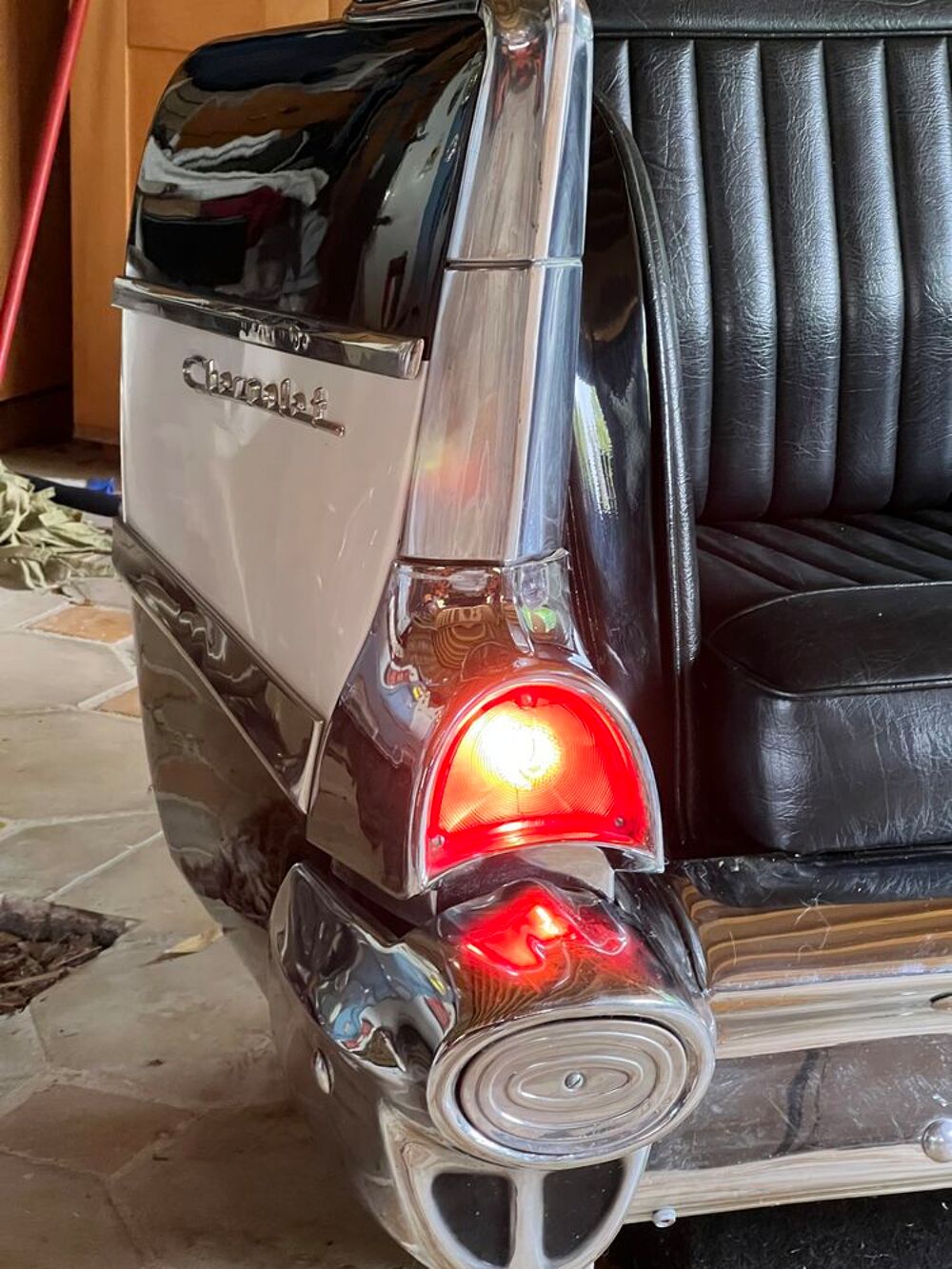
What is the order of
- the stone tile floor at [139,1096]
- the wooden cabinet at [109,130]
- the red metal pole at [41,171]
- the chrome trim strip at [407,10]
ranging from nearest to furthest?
the chrome trim strip at [407,10] → the stone tile floor at [139,1096] → the red metal pole at [41,171] → the wooden cabinet at [109,130]

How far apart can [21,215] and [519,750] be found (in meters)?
3.54

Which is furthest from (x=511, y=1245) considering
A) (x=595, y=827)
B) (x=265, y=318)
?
(x=265, y=318)

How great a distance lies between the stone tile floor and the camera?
132cm

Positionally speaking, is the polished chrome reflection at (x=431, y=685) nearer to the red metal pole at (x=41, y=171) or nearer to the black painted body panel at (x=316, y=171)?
the black painted body panel at (x=316, y=171)

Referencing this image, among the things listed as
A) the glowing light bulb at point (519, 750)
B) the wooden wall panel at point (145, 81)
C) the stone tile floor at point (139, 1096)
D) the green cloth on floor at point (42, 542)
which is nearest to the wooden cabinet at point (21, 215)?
the wooden wall panel at point (145, 81)

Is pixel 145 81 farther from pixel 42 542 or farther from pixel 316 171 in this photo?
pixel 316 171

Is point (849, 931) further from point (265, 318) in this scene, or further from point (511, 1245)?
point (265, 318)

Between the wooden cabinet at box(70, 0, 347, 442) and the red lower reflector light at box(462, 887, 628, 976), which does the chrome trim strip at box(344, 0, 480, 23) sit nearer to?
the red lower reflector light at box(462, 887, 628, 976)

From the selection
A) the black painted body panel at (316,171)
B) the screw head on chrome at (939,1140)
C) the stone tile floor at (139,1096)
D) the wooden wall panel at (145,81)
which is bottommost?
the stone tile floor at (139,1096)

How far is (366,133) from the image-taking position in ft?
3.30

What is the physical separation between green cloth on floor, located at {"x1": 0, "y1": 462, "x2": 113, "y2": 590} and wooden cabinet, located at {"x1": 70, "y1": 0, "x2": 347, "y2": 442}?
58 centimetres

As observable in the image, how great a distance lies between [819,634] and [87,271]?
11.0 feet

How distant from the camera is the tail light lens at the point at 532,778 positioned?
905 millimetres

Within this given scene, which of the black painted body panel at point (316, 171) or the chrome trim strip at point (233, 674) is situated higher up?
the black painted body panel at point (316, 171)
